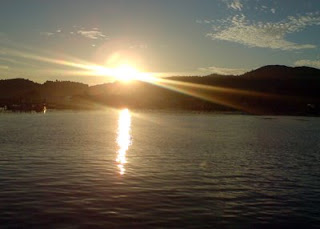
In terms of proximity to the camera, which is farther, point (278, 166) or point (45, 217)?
point (278, 166)

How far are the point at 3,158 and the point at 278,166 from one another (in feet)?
105

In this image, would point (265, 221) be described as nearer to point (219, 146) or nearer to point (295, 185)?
point (295, 185)

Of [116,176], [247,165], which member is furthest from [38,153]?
[247,165]

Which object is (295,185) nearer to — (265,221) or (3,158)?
(265,221)

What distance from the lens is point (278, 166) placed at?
4719 cm

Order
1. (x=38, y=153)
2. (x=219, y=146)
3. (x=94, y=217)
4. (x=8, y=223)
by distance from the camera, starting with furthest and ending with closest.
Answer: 1. (x=219, y=146)
2. (x=38, y=153)
3. (x=94, y=217)
4. (x=8, y=223)

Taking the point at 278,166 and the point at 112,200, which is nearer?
the point at 112,200

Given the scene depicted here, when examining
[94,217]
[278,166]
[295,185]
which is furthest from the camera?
[278,166]

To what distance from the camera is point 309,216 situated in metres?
26.1

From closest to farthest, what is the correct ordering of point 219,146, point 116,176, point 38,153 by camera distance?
point 116,176
point 38,153
point 219,146

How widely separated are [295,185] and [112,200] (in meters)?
16.5

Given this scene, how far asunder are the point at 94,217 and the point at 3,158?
27695mm

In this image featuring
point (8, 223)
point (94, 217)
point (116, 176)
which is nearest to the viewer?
point (8, 223)

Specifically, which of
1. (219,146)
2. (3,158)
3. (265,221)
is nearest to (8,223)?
(265,221)
